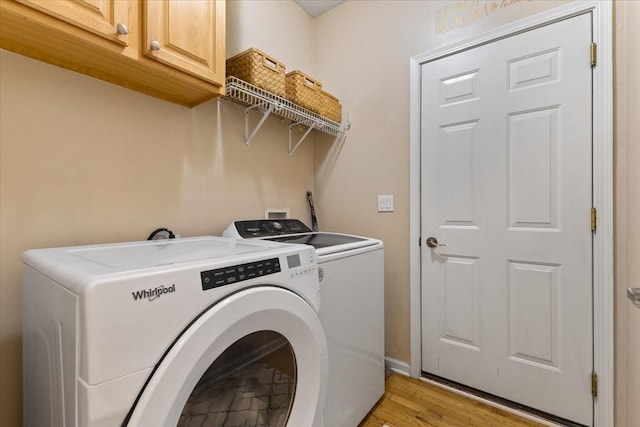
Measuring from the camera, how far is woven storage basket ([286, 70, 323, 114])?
1712 mm

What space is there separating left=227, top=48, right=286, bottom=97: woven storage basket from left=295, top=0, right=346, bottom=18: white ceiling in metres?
0.94

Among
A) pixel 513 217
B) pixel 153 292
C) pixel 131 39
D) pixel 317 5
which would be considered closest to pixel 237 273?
pixel 153 292

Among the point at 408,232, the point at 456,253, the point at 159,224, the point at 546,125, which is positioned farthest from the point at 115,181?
the point at 546,125

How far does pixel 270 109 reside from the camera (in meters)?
1.56

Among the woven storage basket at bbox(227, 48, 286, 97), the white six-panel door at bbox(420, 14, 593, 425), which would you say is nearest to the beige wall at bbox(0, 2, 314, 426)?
the woven storage basket at bbox(227, 48, 286, 97)

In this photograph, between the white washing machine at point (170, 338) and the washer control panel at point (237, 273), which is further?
the washer control panel at point (237, 273)

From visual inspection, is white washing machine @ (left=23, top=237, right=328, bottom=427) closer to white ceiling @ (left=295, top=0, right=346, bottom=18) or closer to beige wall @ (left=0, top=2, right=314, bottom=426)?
beige wall @ (left=0, top=2, right=314, bottom=426)

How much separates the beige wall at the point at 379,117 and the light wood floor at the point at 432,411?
10.1 inches

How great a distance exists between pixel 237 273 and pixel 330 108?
1590 mm

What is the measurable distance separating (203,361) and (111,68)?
44.4 inches

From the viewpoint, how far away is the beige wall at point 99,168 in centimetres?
98

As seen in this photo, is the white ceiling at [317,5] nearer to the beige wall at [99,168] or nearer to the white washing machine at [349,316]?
the beige wall at [99,168]

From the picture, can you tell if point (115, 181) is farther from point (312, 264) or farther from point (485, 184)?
point (485, 184)

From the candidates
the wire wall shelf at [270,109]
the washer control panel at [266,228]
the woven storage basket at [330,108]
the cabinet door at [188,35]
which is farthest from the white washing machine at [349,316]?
the woven storage basket at [330,108]
